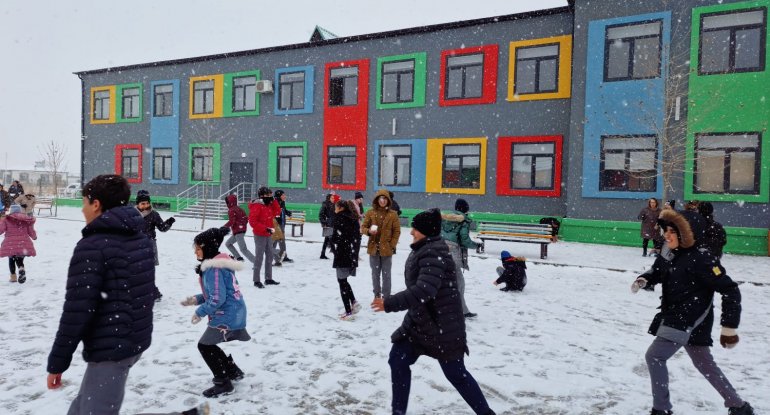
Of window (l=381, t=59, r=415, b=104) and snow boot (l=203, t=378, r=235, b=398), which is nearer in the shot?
snow boot (l=203, t=378, r=235, b=398)

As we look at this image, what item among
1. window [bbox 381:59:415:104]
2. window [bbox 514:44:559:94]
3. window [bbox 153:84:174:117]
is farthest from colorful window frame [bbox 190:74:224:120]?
window [bbox 514:44:559:94]

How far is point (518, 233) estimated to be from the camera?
13.8 metres

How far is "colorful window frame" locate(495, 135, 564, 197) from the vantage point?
1788cm

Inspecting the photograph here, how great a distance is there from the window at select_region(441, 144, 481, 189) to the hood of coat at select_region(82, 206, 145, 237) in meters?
17.7

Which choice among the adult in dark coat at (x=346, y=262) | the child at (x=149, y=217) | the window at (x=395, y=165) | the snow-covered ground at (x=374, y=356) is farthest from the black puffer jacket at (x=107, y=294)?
the window at (x=395, y=165)

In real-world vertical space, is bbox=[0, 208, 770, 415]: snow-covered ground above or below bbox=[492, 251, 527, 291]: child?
below

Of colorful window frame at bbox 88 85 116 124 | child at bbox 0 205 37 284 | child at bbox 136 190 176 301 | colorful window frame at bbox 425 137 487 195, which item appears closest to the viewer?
child at bbox 136 190 176 301

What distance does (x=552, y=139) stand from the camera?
59.1 feet

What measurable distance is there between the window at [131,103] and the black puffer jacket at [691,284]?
99.9ft

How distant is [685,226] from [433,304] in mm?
2039

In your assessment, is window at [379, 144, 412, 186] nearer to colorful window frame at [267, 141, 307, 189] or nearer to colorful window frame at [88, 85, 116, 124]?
colorful window frame at [267, 141, 307, 189]

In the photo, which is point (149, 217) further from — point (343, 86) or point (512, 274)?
point (343, 86)

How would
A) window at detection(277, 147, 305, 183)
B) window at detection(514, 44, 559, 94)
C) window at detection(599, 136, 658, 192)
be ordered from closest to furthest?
1. window at detection(599, 136, 658, 192)
2. window at detection(514, 44, 559, 94)
3. window at detection(277, 147, 305, 183)

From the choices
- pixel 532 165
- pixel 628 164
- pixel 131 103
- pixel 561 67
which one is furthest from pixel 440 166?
pixel 131 103
